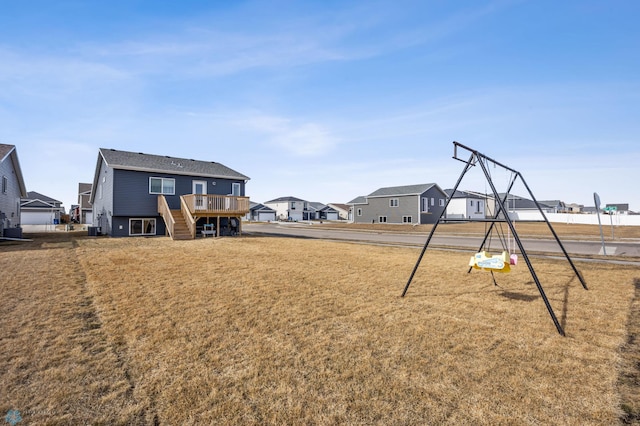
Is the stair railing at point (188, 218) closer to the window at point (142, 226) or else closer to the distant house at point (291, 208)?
the window at point (142, 226)

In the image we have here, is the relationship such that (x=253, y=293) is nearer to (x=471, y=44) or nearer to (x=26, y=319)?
(x=26, y=319)

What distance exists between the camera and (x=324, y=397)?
3.29 meters

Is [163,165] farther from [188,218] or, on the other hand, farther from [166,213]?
[188,218]

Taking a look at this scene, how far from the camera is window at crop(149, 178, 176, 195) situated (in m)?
22.2

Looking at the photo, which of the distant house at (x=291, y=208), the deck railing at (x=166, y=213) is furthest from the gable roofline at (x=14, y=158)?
the distant house at (x=291, y=208)

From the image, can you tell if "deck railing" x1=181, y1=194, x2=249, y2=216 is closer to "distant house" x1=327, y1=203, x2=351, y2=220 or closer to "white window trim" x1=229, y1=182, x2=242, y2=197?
"white window trim" x1=229, y1=182, x2=242, y2=197

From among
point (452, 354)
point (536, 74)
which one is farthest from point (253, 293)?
point (536, 74)

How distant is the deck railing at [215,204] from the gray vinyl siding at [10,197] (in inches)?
489

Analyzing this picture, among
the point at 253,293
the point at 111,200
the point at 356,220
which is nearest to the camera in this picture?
the point at 253,293

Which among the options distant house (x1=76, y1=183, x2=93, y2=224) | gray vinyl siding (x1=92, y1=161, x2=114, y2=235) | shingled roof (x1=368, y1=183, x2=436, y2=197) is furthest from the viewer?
distant house (x1=76, y1=183, x2=93, y2=224)

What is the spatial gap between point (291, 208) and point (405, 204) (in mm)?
38262

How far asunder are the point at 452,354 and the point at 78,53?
16.6m

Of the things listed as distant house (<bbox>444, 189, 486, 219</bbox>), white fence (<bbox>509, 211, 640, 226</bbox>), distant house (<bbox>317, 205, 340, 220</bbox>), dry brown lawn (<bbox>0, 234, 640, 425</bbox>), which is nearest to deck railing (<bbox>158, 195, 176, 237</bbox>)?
dry brown lawn (<bbox>0, 234, 640, 425</bbox>)

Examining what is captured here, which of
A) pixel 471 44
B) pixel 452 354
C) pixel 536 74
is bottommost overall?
pixel 452 354
